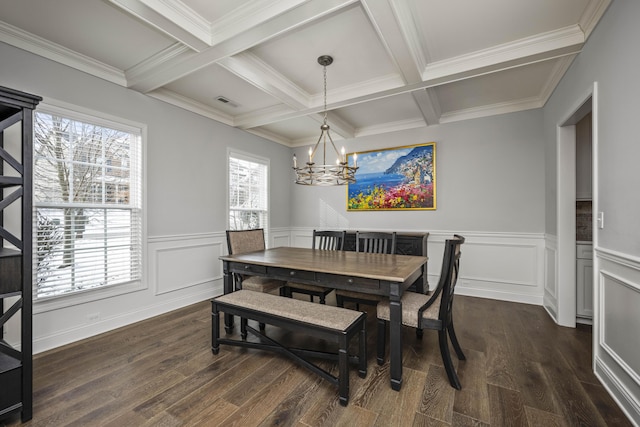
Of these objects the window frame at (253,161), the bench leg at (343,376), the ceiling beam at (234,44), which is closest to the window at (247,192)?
the window frame at (253,161)

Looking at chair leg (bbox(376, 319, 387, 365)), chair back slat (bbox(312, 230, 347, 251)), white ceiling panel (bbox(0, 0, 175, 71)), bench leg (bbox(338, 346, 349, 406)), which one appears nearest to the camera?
bench leg (bbox(338, 346, 349, 406))

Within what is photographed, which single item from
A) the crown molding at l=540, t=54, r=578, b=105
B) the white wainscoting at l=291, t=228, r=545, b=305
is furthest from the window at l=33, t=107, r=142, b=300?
the crown molding at l=540, t=54, r=578, b=105

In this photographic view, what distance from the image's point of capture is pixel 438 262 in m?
4.31

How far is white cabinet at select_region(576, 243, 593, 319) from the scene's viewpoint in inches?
116

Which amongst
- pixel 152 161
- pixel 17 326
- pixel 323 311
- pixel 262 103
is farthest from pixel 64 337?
pixel 262 103

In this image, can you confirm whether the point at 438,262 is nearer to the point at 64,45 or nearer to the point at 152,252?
the point at 152,252

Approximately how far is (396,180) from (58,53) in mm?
4224

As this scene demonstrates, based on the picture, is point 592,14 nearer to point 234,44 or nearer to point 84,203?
point 234,44

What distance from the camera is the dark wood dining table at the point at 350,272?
1.96 metres

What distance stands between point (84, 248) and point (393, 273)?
2901 mm

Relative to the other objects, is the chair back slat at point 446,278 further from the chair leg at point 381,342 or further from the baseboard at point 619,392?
the baseboard at point 619,392

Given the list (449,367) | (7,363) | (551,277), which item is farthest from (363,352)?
(551,277)

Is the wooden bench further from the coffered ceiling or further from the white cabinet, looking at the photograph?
the white cabinet

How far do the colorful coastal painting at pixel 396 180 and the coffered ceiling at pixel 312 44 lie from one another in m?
0.99
